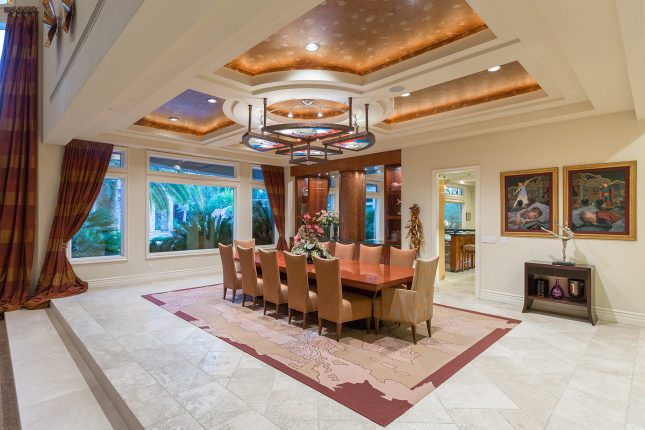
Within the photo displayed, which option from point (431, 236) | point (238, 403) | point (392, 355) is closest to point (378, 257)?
point (431, 236)

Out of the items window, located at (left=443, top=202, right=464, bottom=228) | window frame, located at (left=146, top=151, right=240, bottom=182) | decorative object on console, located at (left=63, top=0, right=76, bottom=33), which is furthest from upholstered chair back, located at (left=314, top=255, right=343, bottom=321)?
window, located at (left=443, top=202, right=464, bottom=228)

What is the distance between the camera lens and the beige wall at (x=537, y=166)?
424 cm

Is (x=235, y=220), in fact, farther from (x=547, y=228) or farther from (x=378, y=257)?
(x=547, y=228)

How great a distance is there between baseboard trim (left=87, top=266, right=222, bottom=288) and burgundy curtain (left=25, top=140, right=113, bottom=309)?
311 millimetres

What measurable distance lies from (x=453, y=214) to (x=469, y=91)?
8.00m

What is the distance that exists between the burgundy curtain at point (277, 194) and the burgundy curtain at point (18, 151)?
446cm

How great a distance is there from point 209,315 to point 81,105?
2.90 metres

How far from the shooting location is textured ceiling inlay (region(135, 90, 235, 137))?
4.97m

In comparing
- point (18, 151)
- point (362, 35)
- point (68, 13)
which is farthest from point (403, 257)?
point (18, 151)

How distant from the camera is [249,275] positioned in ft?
15.9

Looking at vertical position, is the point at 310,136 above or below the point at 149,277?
above

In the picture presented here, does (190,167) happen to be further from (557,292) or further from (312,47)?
(557,292)

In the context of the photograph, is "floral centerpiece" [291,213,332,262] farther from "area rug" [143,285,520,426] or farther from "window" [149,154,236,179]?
"window" [149,154,236,179]

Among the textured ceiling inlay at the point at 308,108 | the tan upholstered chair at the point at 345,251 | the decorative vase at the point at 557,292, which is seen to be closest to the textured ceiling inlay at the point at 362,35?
the textured ceiling inlay at the point at 308,108
